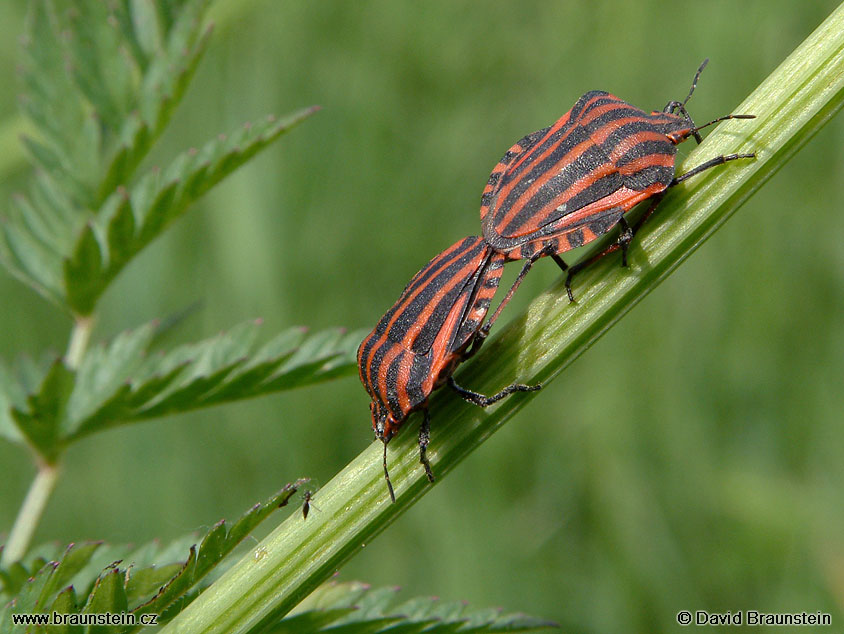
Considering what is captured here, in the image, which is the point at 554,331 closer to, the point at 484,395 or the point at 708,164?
the point at 484,395

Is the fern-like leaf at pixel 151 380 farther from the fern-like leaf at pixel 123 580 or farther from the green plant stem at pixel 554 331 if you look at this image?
the fern-like leaf at pixel 123 580

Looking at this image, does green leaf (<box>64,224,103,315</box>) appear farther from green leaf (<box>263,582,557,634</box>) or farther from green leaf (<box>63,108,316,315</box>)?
green leaf (<box>263,582,557,634</box>)

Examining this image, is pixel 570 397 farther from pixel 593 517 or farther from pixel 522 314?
pixel 522 314

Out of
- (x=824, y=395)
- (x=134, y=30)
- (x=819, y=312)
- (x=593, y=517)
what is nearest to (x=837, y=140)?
(x=819, y=312)

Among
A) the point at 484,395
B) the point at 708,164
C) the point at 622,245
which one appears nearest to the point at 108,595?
the point at 484,395

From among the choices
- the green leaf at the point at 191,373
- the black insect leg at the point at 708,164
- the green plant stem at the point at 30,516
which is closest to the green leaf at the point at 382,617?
the green leaf at the point at 191,373

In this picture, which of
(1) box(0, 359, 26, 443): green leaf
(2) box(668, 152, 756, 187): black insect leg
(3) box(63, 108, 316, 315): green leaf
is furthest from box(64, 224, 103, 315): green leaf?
(2) box(668, 152, 756, 187): black insect leg

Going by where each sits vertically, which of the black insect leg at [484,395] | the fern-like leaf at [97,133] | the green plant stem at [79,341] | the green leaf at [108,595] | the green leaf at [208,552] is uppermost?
the fern-like leaf at [97,133]
